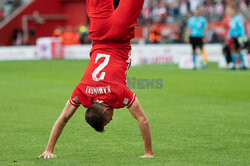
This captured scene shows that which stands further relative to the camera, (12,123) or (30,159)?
(12,123)

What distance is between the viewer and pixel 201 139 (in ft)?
25.3

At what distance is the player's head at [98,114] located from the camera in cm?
590

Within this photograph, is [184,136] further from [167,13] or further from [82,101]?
[167,13]

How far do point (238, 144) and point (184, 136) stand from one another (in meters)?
0.95

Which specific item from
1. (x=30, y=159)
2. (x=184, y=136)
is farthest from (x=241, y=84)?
(x=30, y=159)

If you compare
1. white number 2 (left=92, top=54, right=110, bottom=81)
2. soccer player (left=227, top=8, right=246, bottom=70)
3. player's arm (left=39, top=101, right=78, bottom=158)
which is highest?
soccer player (left=227, top=8, right=246, bottom=70)

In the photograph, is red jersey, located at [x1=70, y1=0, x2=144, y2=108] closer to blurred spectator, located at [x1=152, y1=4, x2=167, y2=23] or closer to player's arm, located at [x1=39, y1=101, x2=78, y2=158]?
player's arm, located at [x1=39, y1=101, x2=78, y2=158]

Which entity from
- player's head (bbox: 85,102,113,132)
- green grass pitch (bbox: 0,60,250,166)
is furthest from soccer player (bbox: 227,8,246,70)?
player's head (bbox: 85,102,113,132)

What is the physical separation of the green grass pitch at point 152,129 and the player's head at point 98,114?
554 millimetres

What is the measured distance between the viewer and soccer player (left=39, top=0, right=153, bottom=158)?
19.8ft

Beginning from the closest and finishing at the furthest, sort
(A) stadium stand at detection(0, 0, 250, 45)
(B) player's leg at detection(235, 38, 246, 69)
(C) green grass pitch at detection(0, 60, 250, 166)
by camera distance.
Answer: (C) green grass pitch at detection(0, 60, 250, 166) → (B) player's leg at detection(235, 38, 246, 69) → (A) stadium stand at detection(0, 0, 250, 45)

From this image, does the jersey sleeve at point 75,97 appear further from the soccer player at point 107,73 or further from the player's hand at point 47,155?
the player's hand at point 47,155

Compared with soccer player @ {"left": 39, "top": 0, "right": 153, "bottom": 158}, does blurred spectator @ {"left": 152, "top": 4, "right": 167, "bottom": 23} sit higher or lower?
higher

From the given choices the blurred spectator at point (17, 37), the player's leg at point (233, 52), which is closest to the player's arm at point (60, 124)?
the player's leg at point (233, 52)
